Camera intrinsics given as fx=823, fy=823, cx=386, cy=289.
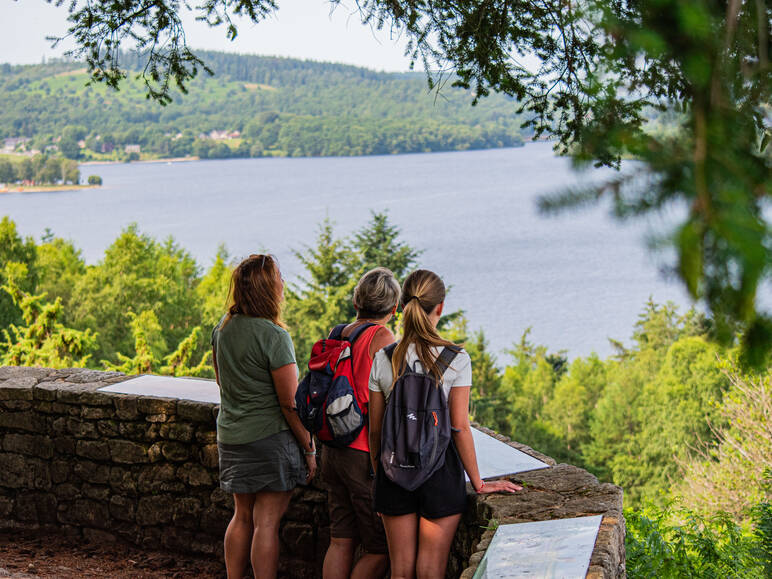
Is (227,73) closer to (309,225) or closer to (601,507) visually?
(309,225)

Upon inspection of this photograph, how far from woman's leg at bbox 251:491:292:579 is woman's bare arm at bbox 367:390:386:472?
0.63m

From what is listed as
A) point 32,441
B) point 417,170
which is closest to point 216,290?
point 32,441

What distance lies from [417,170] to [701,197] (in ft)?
393

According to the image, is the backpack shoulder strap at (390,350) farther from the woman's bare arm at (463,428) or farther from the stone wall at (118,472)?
the stone wall at (118,472)

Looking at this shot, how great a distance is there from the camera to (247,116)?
81000mm

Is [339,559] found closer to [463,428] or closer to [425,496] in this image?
[425,496]

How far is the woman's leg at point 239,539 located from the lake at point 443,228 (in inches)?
1758

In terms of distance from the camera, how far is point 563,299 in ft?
226

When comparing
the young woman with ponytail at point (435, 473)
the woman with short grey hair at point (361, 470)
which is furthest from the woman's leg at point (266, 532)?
the young woman with ponytail at point (435, 473)

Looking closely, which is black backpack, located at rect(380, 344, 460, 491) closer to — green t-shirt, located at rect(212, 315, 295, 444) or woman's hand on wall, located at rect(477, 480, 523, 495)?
woman's hand on wall, located at rect(477, 480, 523, 495)

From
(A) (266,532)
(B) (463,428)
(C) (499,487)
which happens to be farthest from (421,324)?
(A) (266,532)

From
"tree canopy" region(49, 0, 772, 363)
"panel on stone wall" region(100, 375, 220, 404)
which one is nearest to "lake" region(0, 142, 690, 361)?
"panel on stone wall" region(100, 375, 220, 404)

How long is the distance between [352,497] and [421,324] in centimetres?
77

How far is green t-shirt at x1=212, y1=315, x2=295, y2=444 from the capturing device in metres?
3.10
